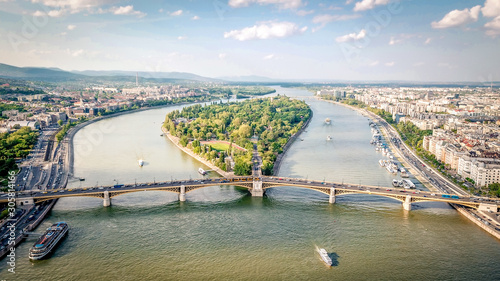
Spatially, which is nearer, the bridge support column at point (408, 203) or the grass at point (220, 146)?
the bridge support column at point (408, 203)

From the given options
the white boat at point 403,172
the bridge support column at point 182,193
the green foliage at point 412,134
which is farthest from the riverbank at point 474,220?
the green foliage at point 412,134

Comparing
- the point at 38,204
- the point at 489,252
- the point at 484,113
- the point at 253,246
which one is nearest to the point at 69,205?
the point at 38,204

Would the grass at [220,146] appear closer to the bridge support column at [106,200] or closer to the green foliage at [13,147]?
the bridge support column at [106,200]

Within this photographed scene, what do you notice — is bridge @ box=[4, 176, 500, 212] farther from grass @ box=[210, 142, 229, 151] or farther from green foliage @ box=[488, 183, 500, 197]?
grass @ box=[210, 142, 229, 151]

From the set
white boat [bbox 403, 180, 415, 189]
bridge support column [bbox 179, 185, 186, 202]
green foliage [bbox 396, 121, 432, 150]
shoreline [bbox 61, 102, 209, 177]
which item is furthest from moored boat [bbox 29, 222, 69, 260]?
green foliage [bbox 396, 121, 432, 150]

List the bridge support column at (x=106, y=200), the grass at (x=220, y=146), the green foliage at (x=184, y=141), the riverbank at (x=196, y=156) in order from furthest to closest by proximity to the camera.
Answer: the green foliage at (x=184, y=141) → the grass at (x=220, y=146) → the riverbank at (x=196, y=156) → the bridge support column at (x=106, y=200)

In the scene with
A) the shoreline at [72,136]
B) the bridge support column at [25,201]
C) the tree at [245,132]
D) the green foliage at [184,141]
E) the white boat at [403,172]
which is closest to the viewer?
the bridge support column at [25,201]

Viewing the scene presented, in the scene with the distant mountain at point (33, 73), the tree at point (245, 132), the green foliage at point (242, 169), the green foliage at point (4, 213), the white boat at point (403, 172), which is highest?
the distant mountain at point (33, 73)

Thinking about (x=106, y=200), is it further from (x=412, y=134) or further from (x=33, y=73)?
(x=33, y=73)
